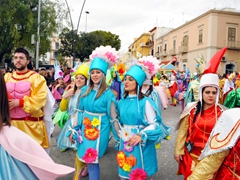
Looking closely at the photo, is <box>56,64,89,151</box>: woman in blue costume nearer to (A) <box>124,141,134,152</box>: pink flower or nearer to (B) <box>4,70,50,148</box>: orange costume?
(B) <box>4,70,50,148</box>: orange costume

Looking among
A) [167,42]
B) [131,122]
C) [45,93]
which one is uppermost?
[167,42]

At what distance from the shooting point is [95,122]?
130 inches

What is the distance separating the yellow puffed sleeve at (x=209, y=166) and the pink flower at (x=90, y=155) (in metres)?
1.62

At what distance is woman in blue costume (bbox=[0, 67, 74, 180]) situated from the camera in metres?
1.56

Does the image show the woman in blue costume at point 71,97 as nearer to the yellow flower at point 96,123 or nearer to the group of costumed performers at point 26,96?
the group of costumed performers at point 26,96

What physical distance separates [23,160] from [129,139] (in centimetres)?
154

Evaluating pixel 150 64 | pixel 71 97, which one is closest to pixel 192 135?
pixel 150 64

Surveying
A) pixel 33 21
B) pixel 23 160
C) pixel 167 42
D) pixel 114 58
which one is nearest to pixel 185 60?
pixel 167 42

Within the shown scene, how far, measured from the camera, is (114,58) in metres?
3.80

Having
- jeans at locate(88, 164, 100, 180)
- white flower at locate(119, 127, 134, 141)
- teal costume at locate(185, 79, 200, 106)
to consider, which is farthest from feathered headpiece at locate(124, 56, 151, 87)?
teal costume at locate(185, 79, 200, 106)

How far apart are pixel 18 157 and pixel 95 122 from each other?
176 cm


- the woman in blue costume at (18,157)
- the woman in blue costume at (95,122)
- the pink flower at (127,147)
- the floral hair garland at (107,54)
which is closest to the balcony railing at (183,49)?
the floral hair garland at (107,54)

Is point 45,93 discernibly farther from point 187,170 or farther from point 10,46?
point 10,46

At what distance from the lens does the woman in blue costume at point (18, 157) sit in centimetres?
156
